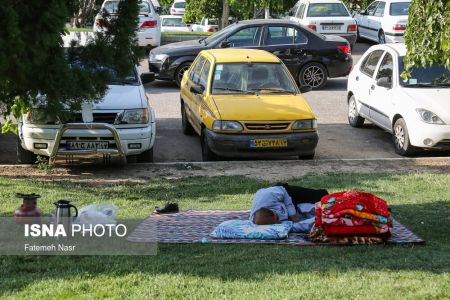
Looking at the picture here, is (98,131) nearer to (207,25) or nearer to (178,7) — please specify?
(207,25)

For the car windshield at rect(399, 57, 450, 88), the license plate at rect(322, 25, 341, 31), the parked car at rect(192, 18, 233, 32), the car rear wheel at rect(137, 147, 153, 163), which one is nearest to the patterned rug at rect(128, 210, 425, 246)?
the car rear wheel at rect(137, 147, 153, 163)

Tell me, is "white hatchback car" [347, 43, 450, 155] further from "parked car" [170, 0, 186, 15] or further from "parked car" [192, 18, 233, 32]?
"parked car" [170, 0, 186, 15]

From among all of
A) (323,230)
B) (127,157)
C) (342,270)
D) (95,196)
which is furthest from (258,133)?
(342,270)

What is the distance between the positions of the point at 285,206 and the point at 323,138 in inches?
268

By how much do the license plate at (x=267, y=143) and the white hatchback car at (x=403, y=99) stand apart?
85.8 inches

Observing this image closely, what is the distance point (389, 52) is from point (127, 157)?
195 inches

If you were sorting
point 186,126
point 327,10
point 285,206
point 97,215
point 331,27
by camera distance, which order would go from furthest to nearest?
1. point 327,10
2. point 331,27
3. point 186,126
4. point 285,206
5. point 97,215

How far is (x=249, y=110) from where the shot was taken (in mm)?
12477

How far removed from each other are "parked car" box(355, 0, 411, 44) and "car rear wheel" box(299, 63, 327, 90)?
222 inches

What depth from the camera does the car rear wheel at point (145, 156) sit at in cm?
1241

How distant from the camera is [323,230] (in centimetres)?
766

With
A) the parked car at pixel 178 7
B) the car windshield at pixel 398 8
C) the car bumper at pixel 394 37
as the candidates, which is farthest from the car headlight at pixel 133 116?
the parked car at pixel 178 7

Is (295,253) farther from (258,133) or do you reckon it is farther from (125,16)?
(258,133)

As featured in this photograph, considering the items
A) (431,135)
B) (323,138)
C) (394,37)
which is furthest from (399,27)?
(431,135)
